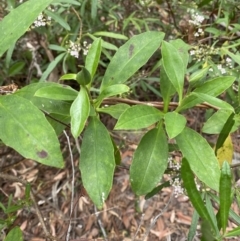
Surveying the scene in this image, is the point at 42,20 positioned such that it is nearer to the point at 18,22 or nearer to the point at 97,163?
the point at 18,22

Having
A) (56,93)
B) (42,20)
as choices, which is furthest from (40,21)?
(56,93)

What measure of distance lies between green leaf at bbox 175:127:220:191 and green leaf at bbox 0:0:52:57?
0.47 meters

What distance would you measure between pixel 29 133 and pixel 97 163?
19 cm

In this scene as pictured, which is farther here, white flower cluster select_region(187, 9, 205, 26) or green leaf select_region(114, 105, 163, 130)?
white flower cluster select_region(187, 9, 205, 26)

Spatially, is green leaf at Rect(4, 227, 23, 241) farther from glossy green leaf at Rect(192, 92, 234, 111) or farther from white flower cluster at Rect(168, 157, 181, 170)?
glossy green leaf at Rect(192, 92, 234, 111)

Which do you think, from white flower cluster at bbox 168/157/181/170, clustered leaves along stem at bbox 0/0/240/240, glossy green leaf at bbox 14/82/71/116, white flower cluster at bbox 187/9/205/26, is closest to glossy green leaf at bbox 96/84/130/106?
clustered leaves along stem at bbox 0/0/240/240

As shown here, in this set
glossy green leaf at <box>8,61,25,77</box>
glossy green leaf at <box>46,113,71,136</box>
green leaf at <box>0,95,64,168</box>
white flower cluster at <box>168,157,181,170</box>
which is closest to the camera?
green leaf at <box>0,95,64,168</box>

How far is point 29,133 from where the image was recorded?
0.90 meters

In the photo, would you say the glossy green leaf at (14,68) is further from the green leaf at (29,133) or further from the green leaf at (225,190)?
the green leaf at (225,190)

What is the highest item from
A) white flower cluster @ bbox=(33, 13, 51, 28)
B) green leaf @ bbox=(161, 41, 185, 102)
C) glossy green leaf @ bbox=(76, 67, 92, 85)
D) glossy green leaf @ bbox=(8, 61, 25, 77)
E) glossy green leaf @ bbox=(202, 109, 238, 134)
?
glossy green leaf @ bbox=(76, 67, 92, 85)

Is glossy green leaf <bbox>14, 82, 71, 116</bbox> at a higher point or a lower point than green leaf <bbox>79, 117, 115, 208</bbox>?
higher

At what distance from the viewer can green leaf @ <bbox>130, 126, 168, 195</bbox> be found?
3.45 feet

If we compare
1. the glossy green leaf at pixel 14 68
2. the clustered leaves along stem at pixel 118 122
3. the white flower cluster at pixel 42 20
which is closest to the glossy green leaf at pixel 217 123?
the clustered leaves along stem at pixel 118 122

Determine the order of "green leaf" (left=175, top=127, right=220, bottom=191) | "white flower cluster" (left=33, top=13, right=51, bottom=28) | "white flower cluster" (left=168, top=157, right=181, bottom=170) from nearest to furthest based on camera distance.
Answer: "green leaf" (left=175, top=127, right=220, bottom=191) < "white flower cluster" (left=168, top=157, right=181, bottom=170) < "white flower cluster" (left=33, top=13, right=51, bottom=28)
